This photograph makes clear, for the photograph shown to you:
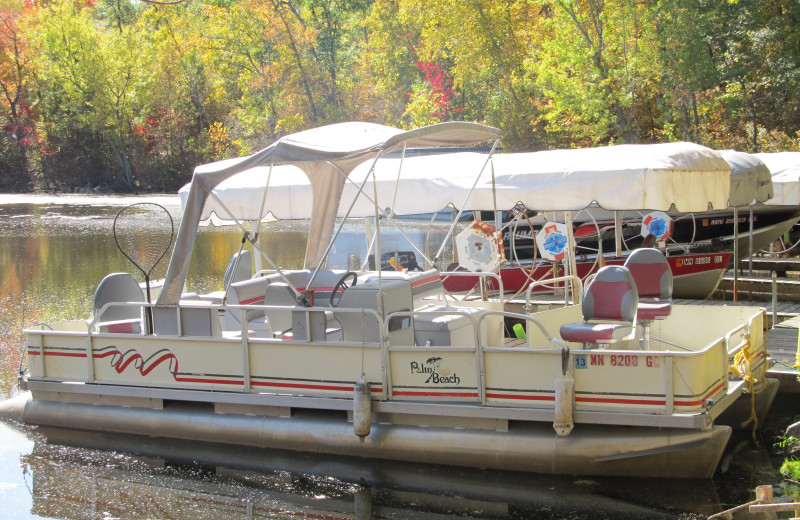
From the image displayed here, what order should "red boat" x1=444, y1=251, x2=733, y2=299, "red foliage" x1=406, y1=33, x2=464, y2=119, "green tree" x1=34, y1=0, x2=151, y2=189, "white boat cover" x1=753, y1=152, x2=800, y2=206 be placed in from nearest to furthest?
"red boat" x1=444, y1=251, x2=733, y2=299 < "white boat cover" x1=753, y1=152, x2=800, y2=206 < "red foliage" x1=406, y1=33, x2=464, y2=119 < "green tree" x1=34, y1=0, x2=151, y2=189

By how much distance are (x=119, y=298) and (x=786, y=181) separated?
11979mm

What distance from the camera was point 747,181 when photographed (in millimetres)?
11914

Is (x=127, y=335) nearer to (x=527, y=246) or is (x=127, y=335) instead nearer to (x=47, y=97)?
(x=527, y=246)

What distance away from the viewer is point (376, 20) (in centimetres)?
4653

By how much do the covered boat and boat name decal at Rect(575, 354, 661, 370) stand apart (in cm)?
1

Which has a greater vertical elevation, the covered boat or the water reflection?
the covered boat

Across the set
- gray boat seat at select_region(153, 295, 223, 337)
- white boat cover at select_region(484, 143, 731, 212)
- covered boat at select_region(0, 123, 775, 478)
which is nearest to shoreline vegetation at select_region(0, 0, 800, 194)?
white boat cover at select_region(484, 143, 731, 212)

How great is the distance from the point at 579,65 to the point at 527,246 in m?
13.2

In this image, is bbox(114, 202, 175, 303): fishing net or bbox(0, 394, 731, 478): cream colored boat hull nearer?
bbox(0, 394, 731, 478): cream colored boat hull

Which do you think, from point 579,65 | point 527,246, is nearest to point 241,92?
point 579,65

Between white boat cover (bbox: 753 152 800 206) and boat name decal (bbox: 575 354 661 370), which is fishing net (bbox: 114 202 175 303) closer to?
white boat cover (bbox: 753 152 800 206)

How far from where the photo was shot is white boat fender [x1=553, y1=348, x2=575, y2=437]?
718 centimetres

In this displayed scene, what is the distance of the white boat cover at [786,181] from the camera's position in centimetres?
1550

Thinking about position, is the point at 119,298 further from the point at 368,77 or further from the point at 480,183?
the point at 368,77
